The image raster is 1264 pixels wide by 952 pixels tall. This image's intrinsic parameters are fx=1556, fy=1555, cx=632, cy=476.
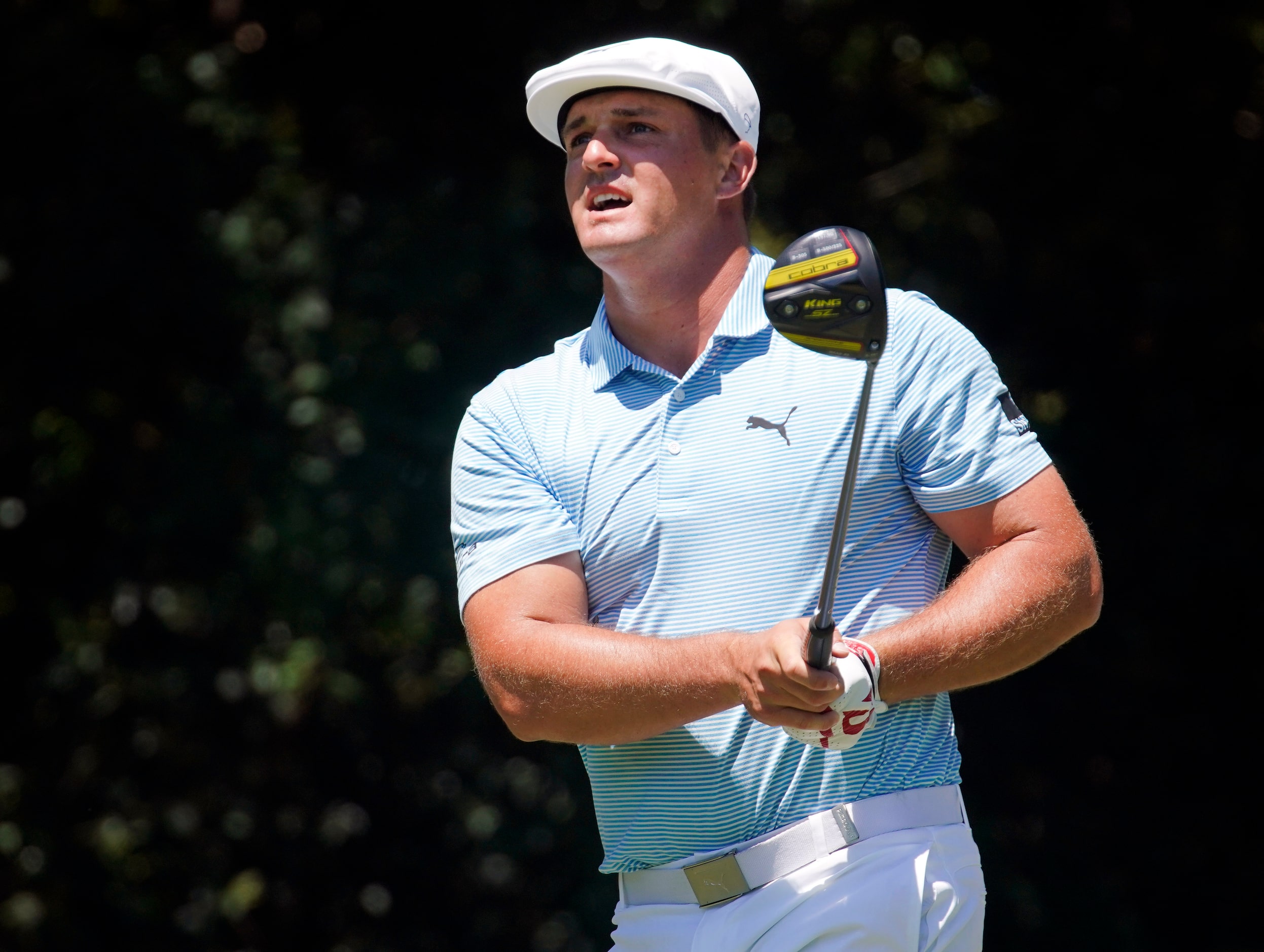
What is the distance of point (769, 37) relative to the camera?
5270 millimetres

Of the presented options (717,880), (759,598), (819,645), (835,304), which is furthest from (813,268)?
(717,880)

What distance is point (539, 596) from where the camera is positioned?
2449mm

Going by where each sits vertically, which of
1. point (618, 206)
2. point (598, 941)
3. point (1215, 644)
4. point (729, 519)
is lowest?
point (598, 941)

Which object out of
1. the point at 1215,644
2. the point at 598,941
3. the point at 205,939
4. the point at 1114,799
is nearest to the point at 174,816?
the point at 205,939

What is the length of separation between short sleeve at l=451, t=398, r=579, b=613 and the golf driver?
666 mm

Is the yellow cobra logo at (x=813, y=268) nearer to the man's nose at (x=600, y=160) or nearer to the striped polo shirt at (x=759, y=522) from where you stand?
the striped polo shirt at (x=759, y=522)

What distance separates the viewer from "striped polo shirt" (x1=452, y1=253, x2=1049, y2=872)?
2320mm

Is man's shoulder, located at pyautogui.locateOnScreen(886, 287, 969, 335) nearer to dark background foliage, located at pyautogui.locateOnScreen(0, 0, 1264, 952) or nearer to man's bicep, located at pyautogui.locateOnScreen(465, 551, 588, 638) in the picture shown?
man's bicep, located at pyautogui.locateOnScreen(465, 551, 588, 638)

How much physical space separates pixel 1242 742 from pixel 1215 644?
0.35 m

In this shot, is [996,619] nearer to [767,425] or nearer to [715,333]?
[767,425]

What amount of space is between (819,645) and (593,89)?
1.28m

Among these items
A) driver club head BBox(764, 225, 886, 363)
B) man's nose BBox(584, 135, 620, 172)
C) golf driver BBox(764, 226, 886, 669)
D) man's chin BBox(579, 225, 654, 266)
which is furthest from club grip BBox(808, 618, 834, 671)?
man's nose BBox(584, 135, 620, 172)

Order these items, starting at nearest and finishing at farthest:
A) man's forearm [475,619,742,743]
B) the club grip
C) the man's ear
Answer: the club grip, man's forearm [475,619,742,743], the man's ear

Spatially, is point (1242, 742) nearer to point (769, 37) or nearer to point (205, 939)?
point (769, 37)
